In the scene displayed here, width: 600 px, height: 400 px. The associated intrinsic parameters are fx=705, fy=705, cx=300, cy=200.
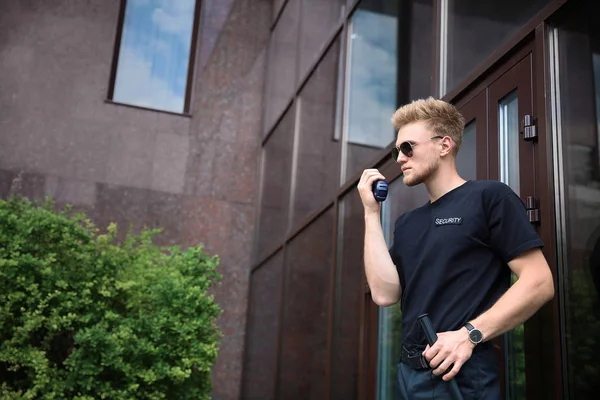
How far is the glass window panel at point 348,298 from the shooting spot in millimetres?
5301

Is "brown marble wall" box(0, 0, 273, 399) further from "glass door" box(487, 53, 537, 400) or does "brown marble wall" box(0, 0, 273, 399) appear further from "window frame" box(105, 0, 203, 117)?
"glass door" box(487, 53, 537, 400)

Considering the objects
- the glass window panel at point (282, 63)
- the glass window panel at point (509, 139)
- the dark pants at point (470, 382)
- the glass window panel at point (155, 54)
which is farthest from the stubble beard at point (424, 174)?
the glass window panel at point (155, 54)

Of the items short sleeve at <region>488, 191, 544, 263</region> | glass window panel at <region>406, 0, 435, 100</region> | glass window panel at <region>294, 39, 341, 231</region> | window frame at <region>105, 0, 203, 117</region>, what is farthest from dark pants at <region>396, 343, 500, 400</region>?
window frame at <region>105, 0, 203, 117</region>

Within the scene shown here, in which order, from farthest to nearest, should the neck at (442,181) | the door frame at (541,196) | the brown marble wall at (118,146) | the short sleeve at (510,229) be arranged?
the brown marble wall at (118,146), the door frame at (541,196), the neck at (442,181), the short sleeve at (510,229)

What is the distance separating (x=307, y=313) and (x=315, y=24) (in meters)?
3.21

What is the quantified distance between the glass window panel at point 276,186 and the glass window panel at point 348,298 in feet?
7.54

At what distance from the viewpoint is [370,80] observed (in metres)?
5.72

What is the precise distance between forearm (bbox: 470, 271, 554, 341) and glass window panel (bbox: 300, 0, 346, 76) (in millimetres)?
5073

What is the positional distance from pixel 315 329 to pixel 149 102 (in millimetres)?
5187

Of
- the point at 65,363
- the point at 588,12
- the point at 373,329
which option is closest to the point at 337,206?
the point at 373,329

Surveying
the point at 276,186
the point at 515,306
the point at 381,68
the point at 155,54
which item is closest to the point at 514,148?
the point at 515,306

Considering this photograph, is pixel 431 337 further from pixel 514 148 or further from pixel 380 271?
pixel 514 148

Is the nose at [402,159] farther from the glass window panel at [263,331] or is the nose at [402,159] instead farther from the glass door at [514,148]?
the glass window panel at [263,331]

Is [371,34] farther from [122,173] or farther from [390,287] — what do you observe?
[122,173]
